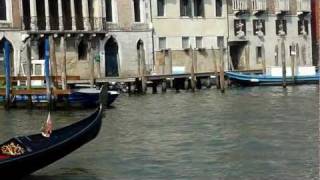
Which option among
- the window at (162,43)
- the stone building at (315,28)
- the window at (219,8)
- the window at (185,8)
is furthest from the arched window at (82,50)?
the stone building at (315,28)

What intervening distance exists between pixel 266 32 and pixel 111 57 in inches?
374

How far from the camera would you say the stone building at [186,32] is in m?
33.1

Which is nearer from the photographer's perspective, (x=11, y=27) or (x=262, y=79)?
(x=11, y=27)

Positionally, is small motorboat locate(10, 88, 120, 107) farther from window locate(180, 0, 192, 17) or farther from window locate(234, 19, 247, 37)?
window locate(234, 19, 247, 37)

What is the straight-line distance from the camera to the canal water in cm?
1045

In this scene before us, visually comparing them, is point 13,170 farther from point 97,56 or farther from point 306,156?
point 97,56

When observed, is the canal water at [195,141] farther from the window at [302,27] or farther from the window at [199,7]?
the window at [302,27]

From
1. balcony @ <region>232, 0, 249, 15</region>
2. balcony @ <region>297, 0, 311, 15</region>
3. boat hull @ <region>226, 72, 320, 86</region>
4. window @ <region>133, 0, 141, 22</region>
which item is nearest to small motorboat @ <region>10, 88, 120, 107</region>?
boat hull @ <region>226, 72, 320, 86</region>

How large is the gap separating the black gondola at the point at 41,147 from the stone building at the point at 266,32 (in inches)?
1034

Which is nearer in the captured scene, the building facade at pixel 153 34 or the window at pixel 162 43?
the building facade at pixel 153 34

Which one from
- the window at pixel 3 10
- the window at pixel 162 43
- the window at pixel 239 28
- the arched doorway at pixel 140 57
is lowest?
the arched doorway at pixel 140 57

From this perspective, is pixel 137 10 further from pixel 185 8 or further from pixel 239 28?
pixel 239 28

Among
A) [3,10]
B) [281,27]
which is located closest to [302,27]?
[281,27]

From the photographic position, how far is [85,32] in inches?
1224
